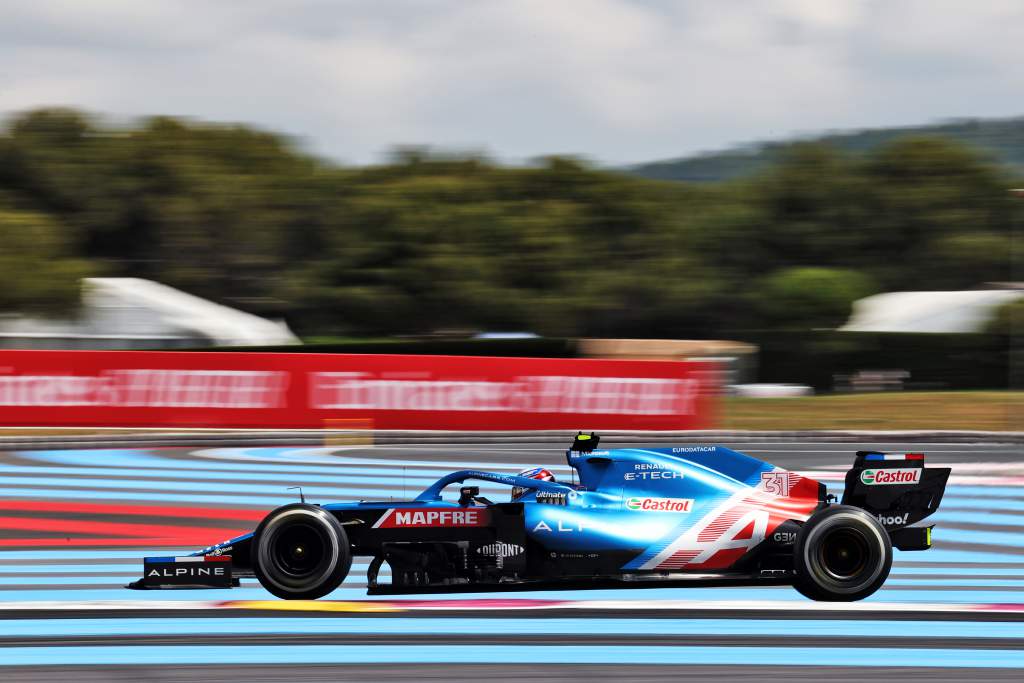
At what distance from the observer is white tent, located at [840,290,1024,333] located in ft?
128

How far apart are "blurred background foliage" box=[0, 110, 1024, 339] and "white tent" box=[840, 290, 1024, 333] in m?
1.10

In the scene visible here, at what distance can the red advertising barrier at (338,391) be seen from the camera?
18453mm

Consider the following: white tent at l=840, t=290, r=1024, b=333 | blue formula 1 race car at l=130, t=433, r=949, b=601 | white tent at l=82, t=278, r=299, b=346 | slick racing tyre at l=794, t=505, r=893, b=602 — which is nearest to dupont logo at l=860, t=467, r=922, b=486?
blue formula 1 race car at l=130, t=433, r=949, b=601

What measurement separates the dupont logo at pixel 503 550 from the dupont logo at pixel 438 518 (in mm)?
150

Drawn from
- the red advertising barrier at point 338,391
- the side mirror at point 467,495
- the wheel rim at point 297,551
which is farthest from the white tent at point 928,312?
the wheel rim at point 297,551

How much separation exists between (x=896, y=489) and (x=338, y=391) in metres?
11.7

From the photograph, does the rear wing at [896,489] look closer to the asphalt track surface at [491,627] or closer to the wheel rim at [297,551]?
the asphalt track surface at [491,627]

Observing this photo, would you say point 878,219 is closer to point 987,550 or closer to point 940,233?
point 940,233

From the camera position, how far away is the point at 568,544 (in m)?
7.61

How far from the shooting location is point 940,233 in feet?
168

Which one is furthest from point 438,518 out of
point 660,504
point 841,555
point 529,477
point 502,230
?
point 502,230

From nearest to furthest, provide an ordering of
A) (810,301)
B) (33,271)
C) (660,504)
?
(660,504), (33,271), (810,301)

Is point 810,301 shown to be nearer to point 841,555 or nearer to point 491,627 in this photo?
point 841,555

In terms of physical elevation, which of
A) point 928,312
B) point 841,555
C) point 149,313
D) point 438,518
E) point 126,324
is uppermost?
point 149,313
